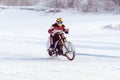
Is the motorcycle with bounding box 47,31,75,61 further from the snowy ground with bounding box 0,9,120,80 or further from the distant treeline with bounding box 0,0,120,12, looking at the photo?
the distant treeline with bounding box 0,0,120,12

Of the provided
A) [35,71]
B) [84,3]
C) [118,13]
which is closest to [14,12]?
[84,3]

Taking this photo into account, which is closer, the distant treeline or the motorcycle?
the motorcycle

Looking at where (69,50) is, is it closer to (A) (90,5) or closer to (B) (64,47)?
(B) (64,47)

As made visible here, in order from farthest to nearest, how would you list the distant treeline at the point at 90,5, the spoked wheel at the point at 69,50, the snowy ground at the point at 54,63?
the distant treeline at the point at 90,5 < the spoked wheel at the point at 69,50 < the snowy ground at the point at 54,63

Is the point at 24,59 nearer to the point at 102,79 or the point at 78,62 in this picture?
the point at 78,62

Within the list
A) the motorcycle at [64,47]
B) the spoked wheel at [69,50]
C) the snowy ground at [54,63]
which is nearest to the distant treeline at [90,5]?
the snowy ground at [54,63]

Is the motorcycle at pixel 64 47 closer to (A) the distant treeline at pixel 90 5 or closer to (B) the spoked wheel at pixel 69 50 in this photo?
(B) the spoked wheel at pixel 69 50

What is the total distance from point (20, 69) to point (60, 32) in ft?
8.02

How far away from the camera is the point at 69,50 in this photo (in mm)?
12852

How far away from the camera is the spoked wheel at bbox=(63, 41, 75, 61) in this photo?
1277 centimetres

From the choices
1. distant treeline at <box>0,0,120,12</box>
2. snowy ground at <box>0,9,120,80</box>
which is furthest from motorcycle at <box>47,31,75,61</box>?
distant treeline at <box>0,0,120,12</box>

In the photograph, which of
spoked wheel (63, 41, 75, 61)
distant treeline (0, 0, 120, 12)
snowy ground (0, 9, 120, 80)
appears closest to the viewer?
snowy ground (0, 9, 120, 80)

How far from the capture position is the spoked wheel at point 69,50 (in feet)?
41.9

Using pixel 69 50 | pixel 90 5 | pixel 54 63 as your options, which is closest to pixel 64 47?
pixel 69 50
